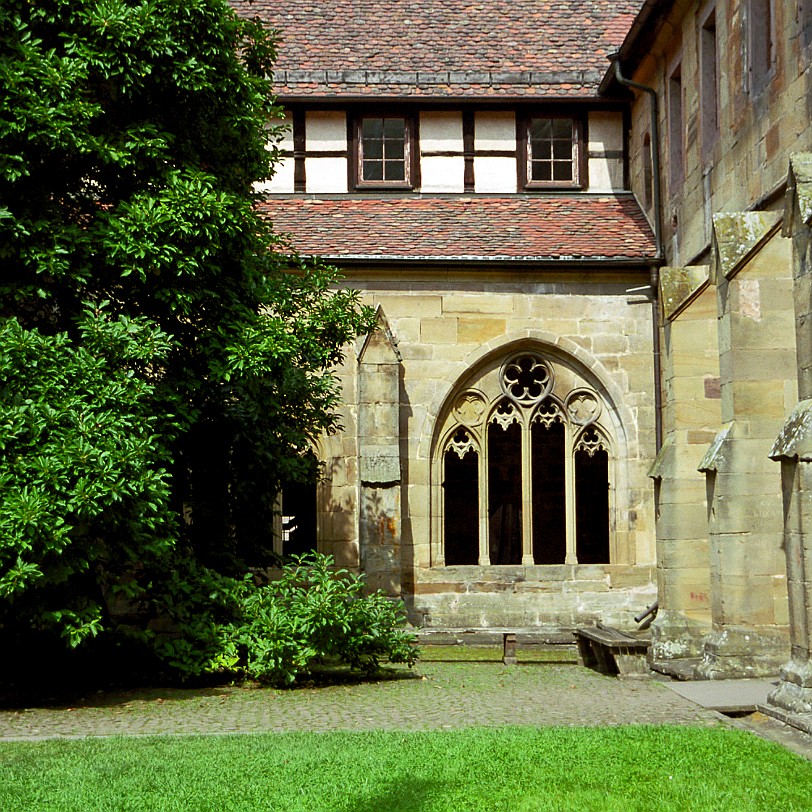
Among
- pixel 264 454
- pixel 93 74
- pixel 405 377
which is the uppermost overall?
pixel 93 74

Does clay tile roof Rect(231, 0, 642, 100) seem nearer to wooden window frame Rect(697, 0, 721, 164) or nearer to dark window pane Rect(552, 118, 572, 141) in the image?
dark window pane Rect(552, 118, 572, 141)

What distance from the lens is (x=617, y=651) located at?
12.2 meters

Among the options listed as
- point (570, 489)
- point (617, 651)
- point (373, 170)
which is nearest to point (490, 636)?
point (570, 489)

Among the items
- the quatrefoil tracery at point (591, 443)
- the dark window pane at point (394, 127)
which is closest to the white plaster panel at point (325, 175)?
the dark window pane at point (394, 127)

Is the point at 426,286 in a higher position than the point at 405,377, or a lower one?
higher

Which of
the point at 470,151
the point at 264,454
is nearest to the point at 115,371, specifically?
the point at 264,454

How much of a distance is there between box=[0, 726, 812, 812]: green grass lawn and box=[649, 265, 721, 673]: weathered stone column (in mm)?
4709

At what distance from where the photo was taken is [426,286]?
56.3 feet

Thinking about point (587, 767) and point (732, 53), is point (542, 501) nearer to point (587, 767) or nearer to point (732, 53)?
point (732, 53)

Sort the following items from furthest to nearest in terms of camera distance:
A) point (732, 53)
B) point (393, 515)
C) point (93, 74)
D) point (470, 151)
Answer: point (470, 151)
point (393, 515)
point (732, 53)
point (93, 74)

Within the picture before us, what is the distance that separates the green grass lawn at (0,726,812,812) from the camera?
A: 6.62 meters

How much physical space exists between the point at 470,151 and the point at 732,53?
17.5ft

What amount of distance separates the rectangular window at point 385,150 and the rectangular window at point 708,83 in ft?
16.2

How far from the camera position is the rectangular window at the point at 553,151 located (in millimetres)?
18625
